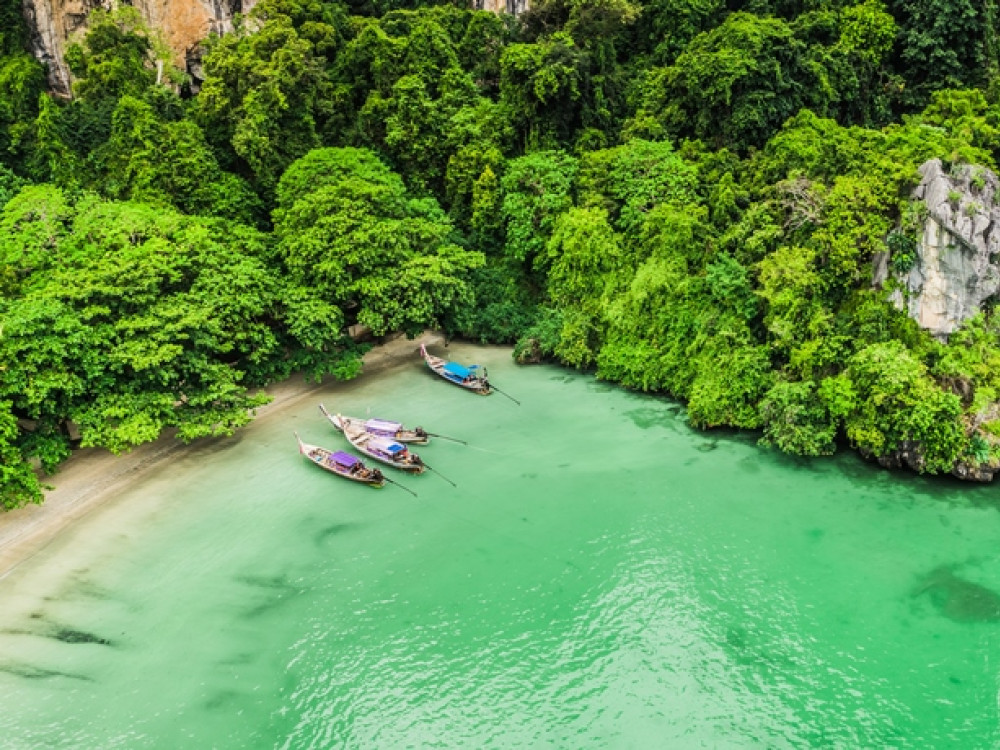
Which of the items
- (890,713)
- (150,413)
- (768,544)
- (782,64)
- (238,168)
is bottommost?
(890,713)

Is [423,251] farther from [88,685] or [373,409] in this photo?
[88,685]

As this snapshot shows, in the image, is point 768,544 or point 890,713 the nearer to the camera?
point 890,713

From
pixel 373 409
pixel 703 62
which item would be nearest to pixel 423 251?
pixel 373 409

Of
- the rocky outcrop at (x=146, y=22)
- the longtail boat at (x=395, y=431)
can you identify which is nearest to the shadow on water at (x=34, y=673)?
the longtail boat at (x=395, y=431)

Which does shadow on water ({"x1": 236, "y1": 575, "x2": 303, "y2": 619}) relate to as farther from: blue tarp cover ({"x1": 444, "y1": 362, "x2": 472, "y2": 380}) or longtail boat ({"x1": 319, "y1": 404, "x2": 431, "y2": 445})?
blue tarp cover ({"x1": 444, "y1": 362, "x2": 472, "y2": 380})

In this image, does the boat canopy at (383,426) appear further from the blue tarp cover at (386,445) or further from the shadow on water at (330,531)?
the shadow on water at (330,531)

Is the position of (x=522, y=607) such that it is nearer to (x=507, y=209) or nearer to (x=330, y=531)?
(x=330, y=531)

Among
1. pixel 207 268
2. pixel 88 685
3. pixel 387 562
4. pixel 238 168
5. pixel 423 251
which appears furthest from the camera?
pixel 238 168
